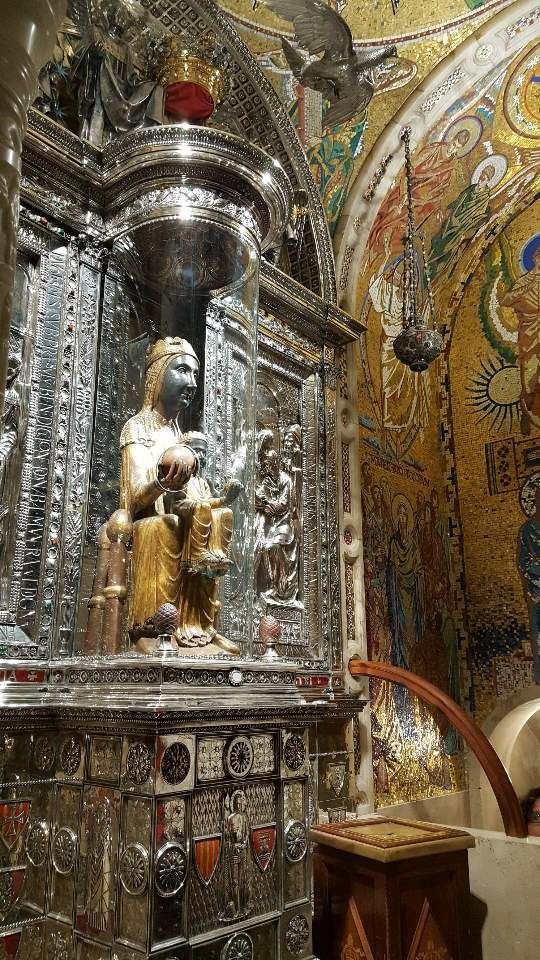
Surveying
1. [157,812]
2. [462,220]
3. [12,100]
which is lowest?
[157,812]

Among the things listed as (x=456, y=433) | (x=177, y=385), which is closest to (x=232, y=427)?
(x=177, y=385)

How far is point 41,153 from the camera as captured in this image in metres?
4.54

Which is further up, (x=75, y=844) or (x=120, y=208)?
(x=120, y=208)

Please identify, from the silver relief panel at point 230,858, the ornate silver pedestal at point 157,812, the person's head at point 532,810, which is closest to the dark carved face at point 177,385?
the ornate silver pedestal at point 157,812

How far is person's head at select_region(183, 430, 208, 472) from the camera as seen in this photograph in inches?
170

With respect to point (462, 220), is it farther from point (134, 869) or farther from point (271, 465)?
point (134, 869)

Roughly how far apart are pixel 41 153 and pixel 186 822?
13.2 ft

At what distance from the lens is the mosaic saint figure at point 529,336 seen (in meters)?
8.68

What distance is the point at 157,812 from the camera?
10.2 ft

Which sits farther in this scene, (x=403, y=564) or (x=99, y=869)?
(x=403, y=564)

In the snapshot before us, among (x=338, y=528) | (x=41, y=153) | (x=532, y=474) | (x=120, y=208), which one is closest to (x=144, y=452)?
(x=120, y=208)

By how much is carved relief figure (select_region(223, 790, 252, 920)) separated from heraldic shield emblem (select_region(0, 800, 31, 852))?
43.0 inches

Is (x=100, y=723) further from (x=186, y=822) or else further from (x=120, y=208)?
(x=120, y=208)

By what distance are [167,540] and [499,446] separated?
19.8 feet
